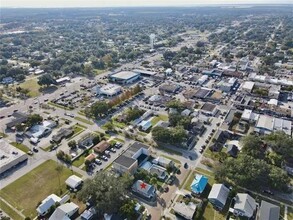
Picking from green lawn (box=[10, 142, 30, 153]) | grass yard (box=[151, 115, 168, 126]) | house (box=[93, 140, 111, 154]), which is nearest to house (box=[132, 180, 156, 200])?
house (box=[93, 140, 111, 154])

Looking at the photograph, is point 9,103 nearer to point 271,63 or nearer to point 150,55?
point 150,55

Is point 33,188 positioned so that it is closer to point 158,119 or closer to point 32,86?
point 158,119

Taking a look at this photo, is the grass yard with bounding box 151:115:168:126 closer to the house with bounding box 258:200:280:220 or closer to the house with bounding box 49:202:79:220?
the house with bounding box 49:202:79:220

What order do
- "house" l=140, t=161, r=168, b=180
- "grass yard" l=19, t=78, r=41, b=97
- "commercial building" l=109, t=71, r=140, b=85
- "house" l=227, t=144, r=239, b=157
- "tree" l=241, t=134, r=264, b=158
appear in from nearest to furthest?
"house" l=140, t=161, r=168, b=180 < "tree" l=241, t=134, r=264, b=158 < "house" l=227, t=144, r=239, b=157 < "grass yard" l=19, t=78, r=41, b=97 < "commercial building" l=109, t=71, r=140, b=85

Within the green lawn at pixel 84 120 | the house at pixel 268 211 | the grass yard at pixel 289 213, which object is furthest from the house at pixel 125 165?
the grass yard at pixel 289 213

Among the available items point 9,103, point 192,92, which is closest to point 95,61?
point 9,103

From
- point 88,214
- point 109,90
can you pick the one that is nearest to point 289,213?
point 88,214

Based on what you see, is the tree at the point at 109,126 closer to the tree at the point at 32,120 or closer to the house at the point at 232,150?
the tree at the point at 32,120
